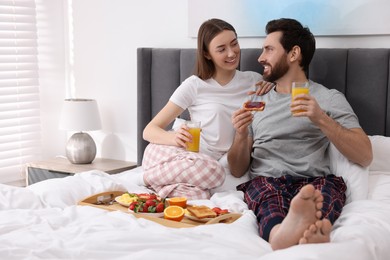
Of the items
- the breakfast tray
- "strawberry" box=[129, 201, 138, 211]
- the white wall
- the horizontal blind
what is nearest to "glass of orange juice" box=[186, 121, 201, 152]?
the breakfast tray

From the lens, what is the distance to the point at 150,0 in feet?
12.9

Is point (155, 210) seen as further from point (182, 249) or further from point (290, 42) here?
point (290, 42)

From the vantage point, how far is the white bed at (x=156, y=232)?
5.88 ft

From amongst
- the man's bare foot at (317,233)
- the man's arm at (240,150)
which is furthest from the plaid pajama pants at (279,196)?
the man's bare foot at (317,233)

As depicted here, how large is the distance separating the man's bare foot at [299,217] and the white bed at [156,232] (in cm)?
9

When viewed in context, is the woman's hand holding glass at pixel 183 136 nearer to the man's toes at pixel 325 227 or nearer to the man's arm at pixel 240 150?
the man's arm at pixel 240 150

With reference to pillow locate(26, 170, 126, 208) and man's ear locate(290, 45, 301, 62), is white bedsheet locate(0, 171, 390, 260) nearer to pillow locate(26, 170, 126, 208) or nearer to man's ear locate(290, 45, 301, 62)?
pillow locate(26, 170, 126, 208)

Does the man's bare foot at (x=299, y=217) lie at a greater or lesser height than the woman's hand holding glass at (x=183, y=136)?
lesser

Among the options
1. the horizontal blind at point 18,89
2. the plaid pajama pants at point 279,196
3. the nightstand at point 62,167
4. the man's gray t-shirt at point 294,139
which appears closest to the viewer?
the plaid pajama pants at point 279,196

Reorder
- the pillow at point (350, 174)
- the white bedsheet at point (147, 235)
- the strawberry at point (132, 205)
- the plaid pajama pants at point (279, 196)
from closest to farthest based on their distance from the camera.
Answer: the white bedsheet at point (147, 235)
the plaid pajama pants at point (279, 196)
the strawberry at point (132, 205)
the pillow at point (350, 174)

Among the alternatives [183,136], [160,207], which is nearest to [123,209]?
[160,207]

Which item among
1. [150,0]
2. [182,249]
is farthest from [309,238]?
[150,0]

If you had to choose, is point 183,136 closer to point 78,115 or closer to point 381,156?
Result: point 381,156

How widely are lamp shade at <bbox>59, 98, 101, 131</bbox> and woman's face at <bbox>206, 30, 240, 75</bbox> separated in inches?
47.7
